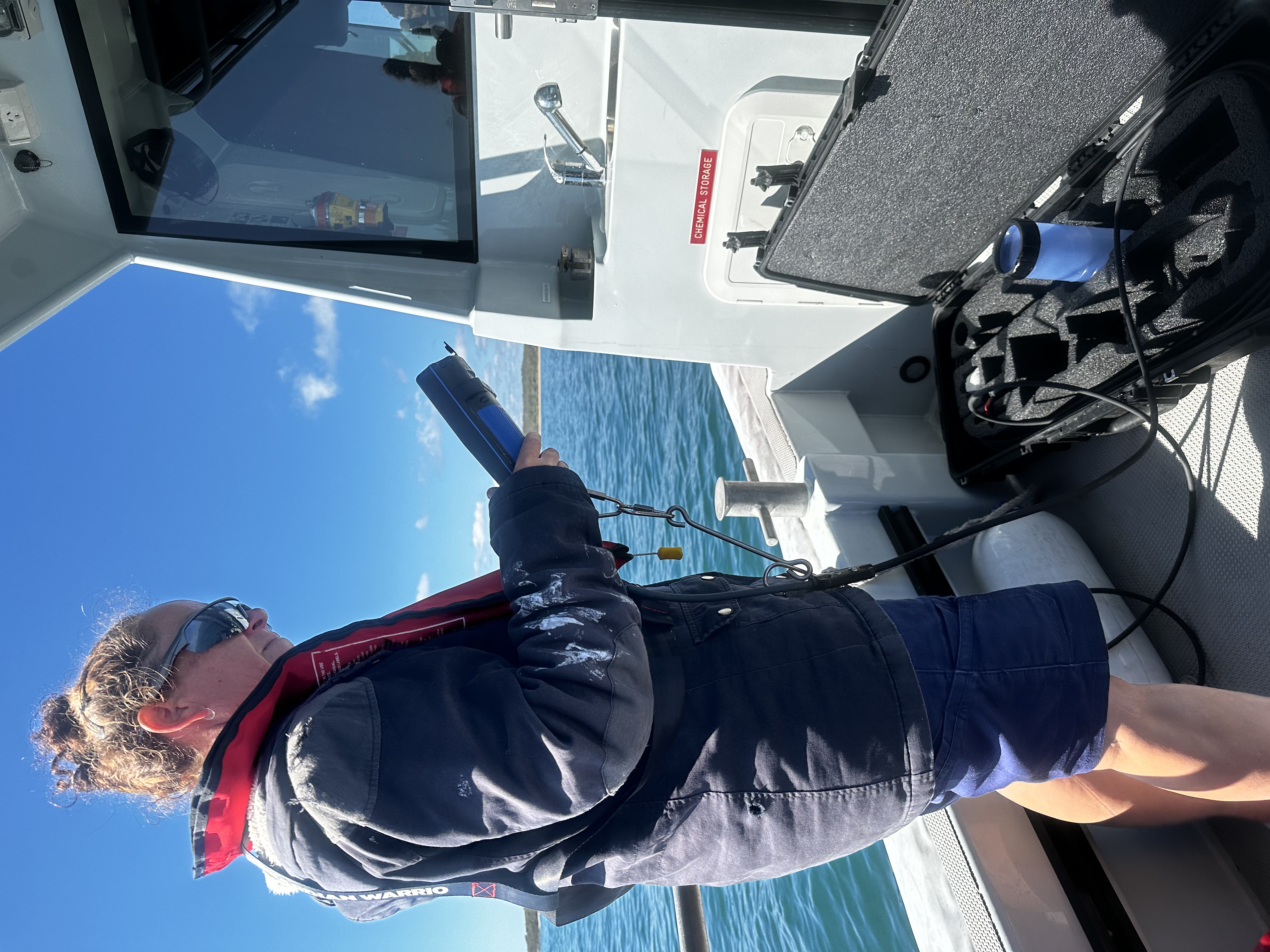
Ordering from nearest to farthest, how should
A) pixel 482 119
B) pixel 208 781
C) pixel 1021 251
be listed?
1. pixel 208 781
2. pixel 1021 251
3. pixel 482 119

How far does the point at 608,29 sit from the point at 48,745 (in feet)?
6.39

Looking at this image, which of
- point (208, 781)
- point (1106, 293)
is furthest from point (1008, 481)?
point (208, 781)

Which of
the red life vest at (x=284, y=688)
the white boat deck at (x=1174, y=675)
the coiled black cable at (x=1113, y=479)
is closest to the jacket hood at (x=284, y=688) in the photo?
the red life vest at (x=284, y=688)

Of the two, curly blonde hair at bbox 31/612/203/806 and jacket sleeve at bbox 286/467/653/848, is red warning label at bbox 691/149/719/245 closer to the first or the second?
jacket sleeve at bbox 286/467/653/848

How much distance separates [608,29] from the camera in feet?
6.42

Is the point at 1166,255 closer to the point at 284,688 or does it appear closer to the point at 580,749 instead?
the point at 580,749

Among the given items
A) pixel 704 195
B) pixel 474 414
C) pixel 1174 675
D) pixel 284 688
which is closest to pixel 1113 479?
pixel 1174 675

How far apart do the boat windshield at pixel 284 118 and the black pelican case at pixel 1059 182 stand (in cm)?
102

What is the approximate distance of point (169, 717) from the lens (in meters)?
0.97

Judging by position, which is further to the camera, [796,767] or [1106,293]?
[1106,293]

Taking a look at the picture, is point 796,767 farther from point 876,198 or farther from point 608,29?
point 608,29

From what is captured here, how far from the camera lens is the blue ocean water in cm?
366

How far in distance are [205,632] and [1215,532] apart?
74.8 inches

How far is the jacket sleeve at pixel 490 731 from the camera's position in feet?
2.82
